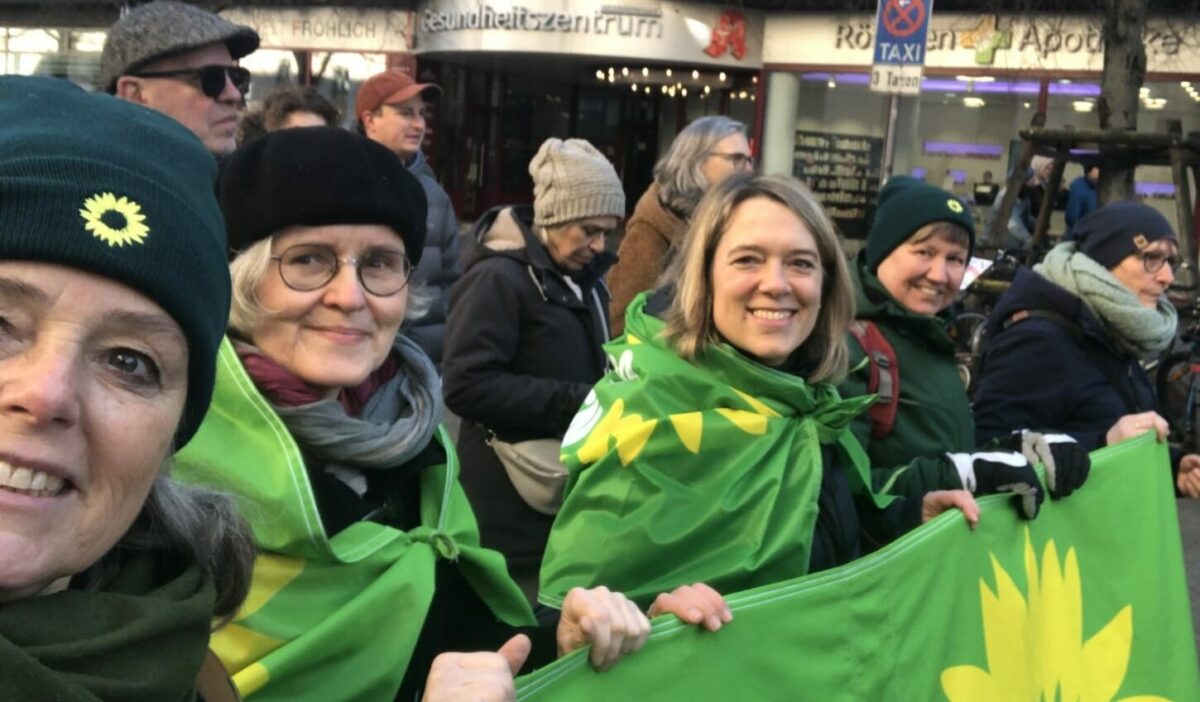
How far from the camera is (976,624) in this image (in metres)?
2.79

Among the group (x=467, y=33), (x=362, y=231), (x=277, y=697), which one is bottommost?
(x=277, y=697)

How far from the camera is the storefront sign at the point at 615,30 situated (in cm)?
1986

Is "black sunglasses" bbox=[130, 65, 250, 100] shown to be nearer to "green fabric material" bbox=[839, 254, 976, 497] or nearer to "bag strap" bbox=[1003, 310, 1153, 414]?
Answer: "green fabric material" bbox=[839, 254, 976, 497]

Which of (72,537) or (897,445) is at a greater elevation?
(72,537)

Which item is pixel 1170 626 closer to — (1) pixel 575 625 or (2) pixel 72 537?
(1) pixel 575 625

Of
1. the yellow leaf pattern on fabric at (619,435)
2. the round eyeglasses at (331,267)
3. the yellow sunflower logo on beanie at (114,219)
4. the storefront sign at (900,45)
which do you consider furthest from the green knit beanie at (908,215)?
the storefront sign at (900,45)

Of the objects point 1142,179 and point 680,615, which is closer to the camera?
point 680,615

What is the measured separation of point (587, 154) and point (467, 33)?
55.7 feet

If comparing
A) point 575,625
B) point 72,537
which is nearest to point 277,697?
point 575,625

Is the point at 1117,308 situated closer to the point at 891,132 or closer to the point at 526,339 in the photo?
the point at 526,339

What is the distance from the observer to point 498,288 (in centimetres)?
396

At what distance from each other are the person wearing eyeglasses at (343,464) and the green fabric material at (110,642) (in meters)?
0.40

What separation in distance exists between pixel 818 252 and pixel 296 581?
1535 millimetres

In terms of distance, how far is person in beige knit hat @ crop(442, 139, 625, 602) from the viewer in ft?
12.7
